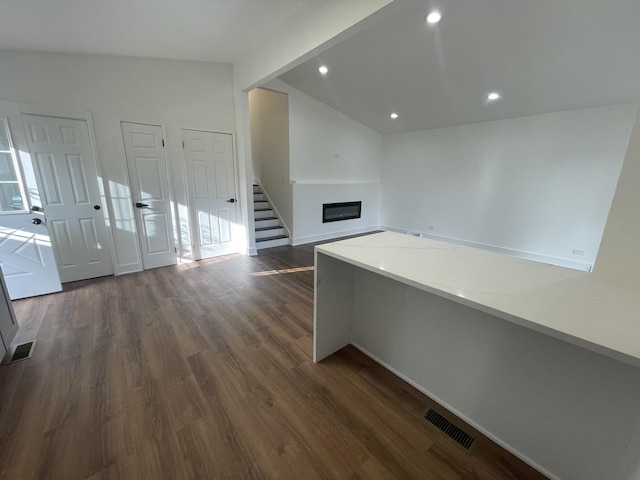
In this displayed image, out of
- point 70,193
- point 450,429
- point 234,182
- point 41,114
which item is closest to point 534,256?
point 450,429

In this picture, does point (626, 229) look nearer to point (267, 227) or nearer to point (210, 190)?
point (210, 190)

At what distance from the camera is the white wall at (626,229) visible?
42.9 inches

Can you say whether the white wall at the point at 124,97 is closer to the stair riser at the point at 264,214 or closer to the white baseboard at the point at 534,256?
the stair riser at the point at 264,214

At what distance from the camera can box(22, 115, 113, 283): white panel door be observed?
2949 millimetres

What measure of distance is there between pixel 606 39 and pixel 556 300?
3234 millimetres

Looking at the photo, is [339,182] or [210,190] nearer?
[210,190]

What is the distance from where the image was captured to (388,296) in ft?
6.00

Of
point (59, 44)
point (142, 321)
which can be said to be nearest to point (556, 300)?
point (142, 321)

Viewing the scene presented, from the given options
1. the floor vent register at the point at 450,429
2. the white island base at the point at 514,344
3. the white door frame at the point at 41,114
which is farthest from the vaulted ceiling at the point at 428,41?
the floor vent register at the point at 450,429

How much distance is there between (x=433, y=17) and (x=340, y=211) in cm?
380

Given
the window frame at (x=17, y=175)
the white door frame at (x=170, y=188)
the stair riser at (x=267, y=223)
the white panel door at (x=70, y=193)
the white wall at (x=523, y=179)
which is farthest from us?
the stair riser at (x=267, y=223)

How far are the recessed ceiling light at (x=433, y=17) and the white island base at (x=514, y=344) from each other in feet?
7.76

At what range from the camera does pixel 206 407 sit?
1.58 metres

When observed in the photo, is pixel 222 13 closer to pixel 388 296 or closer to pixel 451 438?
pixel 388 296
